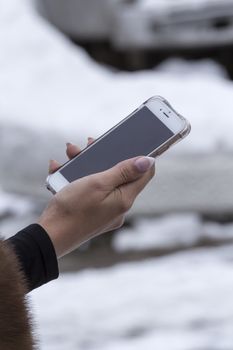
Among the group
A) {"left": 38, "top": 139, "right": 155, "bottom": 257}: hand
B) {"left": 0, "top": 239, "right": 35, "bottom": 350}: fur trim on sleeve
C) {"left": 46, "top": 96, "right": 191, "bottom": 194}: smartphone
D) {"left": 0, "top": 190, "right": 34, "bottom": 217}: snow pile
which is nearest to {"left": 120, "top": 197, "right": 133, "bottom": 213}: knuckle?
{"left": 38, "top": 139, "right": 155, "bottom": 257}: hand

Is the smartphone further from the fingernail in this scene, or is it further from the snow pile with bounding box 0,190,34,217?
the snow pile with bounding box 0,190,34,217

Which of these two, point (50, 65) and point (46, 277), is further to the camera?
point (50, 65)

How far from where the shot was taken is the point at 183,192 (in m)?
5.95

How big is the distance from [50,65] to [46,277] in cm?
443

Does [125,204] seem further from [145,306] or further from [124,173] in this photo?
[145,306]

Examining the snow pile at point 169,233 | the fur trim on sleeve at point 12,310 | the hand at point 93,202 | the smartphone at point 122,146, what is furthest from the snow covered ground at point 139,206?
the fur trim on sleeve at point 12,310

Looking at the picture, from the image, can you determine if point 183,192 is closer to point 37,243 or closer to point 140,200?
point 140,200

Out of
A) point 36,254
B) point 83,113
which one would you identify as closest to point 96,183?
point 36,254

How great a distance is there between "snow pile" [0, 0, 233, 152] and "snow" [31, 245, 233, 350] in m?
0.75

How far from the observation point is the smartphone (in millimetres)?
2797

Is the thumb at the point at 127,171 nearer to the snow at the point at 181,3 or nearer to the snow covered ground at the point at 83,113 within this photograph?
the snow covered ground at the point at 83,113

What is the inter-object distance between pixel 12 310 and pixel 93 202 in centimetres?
42

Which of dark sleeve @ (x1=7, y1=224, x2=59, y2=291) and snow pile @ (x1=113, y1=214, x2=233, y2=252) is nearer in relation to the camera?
dark sleeve @ (x1=7, y1=224, x2=59, y2=291)

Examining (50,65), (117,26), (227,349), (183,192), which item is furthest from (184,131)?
(117,26)
